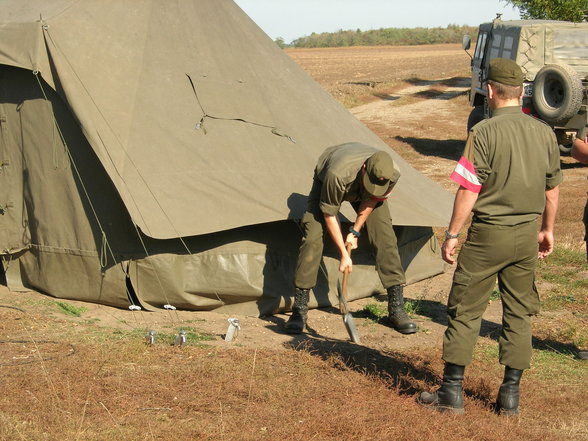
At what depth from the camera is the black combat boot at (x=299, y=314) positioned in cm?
630

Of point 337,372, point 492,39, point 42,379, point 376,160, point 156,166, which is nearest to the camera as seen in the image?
point 42,379

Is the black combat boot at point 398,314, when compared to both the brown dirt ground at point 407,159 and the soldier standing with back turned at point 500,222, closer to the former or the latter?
the brown dirt ground at point 407,159

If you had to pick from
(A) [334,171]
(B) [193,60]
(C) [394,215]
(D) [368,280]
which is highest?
(B) [193,60]

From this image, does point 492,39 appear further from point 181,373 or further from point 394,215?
point 181,373

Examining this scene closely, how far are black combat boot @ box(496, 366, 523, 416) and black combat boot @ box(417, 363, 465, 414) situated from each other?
0.79ft

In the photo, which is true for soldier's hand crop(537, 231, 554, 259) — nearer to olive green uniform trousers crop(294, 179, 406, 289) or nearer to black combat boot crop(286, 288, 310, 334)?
olive green uniform trousers crop(294, 179, 406, 289)

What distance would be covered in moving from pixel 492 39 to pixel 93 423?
45.9ft

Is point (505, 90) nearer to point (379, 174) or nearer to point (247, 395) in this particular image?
point (379, 174)

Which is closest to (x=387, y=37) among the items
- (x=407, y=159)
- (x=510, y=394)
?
(x=407, y=159)

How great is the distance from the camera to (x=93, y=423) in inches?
168

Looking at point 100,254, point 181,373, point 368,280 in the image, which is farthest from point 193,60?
point 181,373

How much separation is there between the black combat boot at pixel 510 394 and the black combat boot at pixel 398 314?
1764mm

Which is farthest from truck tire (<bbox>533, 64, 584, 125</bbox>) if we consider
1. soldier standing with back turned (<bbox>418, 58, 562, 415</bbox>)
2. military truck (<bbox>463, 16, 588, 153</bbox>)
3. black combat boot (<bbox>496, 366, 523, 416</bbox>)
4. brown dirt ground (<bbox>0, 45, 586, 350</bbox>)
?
black combat boot (<bbox>496, 366, 523, 416</bbox>)

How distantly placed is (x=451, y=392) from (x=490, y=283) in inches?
23.9
